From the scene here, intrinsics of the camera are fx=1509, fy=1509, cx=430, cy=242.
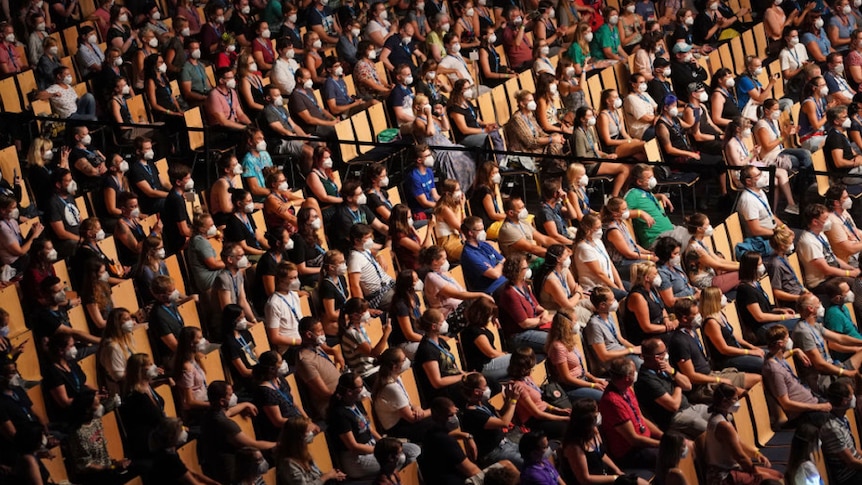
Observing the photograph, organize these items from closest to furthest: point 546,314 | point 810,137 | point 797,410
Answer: point 797,410 < point 546,314 < point 810,137

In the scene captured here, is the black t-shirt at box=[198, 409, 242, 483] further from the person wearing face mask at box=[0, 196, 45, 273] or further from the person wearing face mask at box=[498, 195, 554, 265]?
the person wearing face mask at box=[498, 195, 554, 265]

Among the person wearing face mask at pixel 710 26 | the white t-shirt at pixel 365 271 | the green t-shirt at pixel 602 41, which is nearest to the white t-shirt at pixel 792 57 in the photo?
the person wearing face mask at pixel 710 26

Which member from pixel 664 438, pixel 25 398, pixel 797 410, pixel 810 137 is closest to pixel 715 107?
pixel 810 137

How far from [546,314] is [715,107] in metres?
4.16

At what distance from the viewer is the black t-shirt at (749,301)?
8711mm

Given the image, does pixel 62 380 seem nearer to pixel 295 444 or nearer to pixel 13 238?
pixel 295 444

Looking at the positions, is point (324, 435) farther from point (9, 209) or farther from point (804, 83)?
point (804, 83)

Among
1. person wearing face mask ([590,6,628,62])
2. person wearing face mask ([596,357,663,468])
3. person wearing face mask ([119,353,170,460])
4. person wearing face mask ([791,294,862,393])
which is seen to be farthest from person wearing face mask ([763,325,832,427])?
person wearing face mask ([590,6,628,62])

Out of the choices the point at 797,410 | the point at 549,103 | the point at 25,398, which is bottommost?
the point at 797,410

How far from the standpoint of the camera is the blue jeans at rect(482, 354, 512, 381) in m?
8.14

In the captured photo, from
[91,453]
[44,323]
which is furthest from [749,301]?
[44,323]

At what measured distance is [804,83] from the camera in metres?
12.5

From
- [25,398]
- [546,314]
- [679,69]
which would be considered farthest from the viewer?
[679,69]

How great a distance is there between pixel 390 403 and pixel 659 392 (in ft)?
4.53
